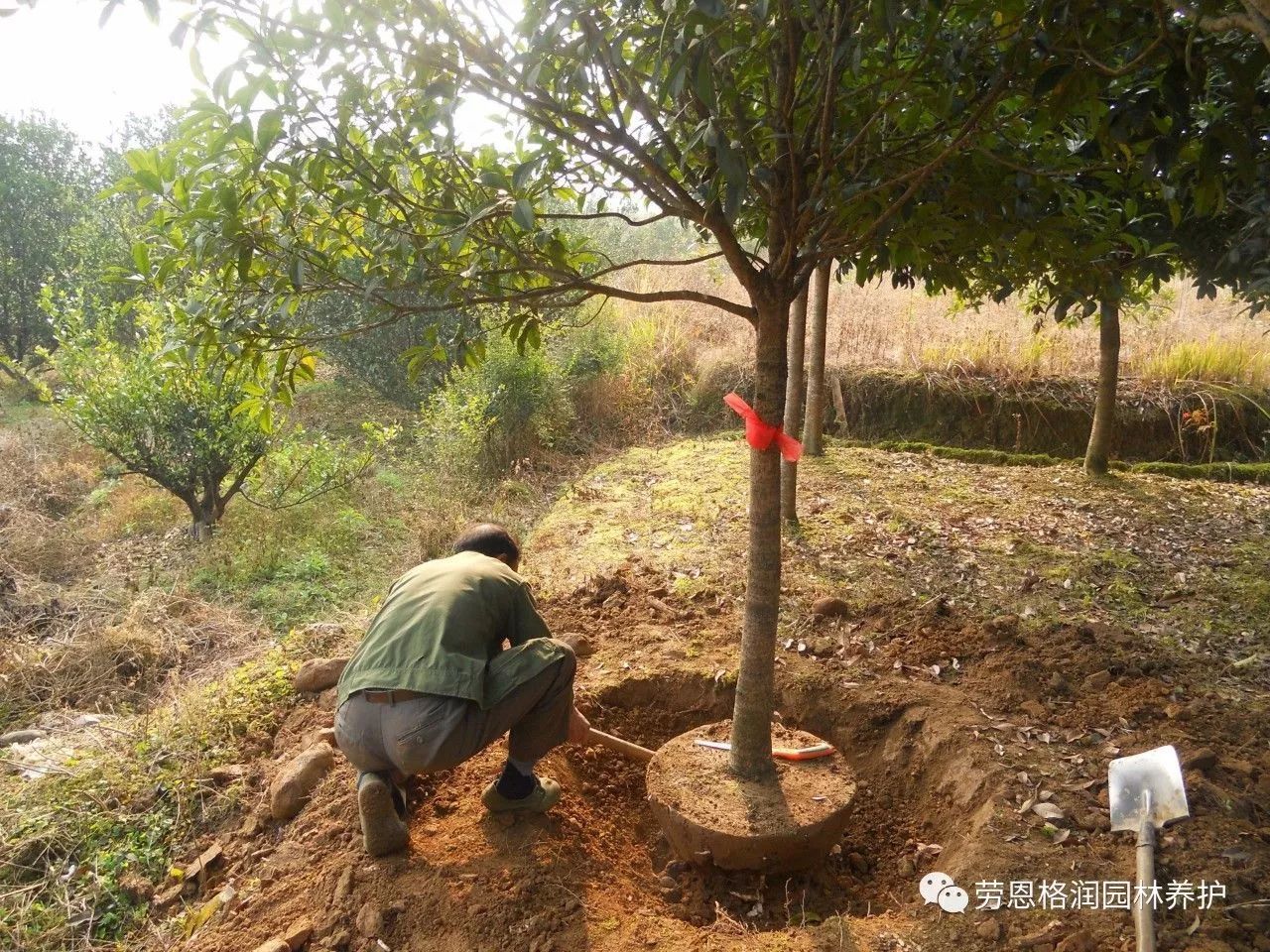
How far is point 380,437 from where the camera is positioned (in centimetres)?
790

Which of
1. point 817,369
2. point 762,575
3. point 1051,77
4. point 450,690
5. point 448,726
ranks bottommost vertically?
point 448,726

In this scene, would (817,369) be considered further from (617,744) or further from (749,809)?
(749,809)

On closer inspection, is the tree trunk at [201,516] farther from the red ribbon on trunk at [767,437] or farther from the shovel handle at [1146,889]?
the shovel handle at [1146,889]

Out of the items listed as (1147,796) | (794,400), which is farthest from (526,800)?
(794,400)

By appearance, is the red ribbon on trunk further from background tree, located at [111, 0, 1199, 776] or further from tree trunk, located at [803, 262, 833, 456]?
Answer: tree trunk, located at [803, 262, 833, 456]

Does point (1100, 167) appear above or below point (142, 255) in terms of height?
above

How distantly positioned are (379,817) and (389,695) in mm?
377

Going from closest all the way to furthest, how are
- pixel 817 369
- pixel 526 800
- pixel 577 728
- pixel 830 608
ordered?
pixel 526 800
pixel 577 728
pixel 830 608
pixel 817 369

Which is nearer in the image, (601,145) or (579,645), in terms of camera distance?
(601,145)

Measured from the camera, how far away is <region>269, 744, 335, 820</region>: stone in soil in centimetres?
296

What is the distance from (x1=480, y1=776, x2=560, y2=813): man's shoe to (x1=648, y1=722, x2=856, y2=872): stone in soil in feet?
1.15

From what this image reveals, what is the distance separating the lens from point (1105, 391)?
6.38 meters

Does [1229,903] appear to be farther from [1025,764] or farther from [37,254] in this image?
[37,254]

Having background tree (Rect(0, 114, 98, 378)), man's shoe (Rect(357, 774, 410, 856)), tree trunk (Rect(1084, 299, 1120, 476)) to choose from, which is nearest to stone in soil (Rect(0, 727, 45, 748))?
man's shoe (Rect(357, 774, 410, 856))
